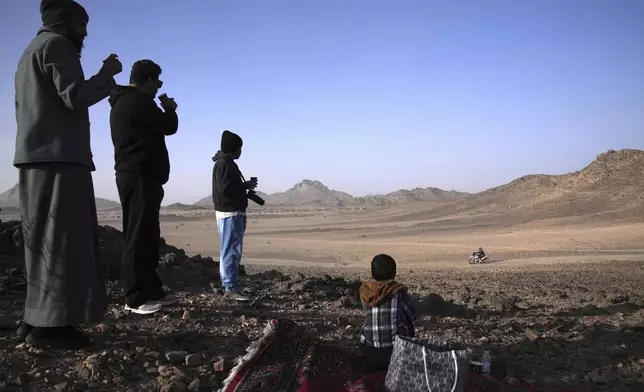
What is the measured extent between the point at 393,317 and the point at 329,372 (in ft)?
1.98

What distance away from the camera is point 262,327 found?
4789 millimetres

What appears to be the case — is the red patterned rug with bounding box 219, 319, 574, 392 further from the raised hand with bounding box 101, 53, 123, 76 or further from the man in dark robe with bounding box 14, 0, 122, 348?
the raised hand with bounding box 101, 53, 123, 76

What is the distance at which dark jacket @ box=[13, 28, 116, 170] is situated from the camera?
3568 mm

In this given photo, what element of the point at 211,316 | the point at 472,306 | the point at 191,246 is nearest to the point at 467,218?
the point at 191,246

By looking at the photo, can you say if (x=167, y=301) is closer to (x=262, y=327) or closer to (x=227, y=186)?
(x=262, y=327)

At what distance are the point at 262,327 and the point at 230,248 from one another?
53.3 inches

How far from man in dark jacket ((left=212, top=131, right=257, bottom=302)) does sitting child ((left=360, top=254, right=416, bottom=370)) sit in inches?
89.2

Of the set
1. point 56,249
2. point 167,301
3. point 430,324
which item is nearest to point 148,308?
point 167,301

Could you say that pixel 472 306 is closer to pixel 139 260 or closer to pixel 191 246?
pixel 139 260

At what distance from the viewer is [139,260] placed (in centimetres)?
454

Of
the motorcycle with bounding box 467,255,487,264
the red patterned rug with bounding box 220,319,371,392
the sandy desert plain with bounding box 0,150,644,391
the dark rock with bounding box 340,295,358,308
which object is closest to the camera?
the red patterned rug with bounding box 220,319,371,392

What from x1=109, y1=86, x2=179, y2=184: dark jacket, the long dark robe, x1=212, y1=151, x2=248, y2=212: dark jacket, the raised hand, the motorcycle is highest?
the raised hand

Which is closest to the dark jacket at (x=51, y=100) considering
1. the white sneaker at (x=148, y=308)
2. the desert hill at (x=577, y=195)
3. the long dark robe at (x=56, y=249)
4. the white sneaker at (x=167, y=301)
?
the long dark robe at (x=56, y=249)

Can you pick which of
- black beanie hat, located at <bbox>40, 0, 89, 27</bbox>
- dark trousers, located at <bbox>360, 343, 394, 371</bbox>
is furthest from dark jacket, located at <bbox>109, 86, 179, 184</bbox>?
dark trousers, located at <bbox>360, 343, 394, 371</bbox>
